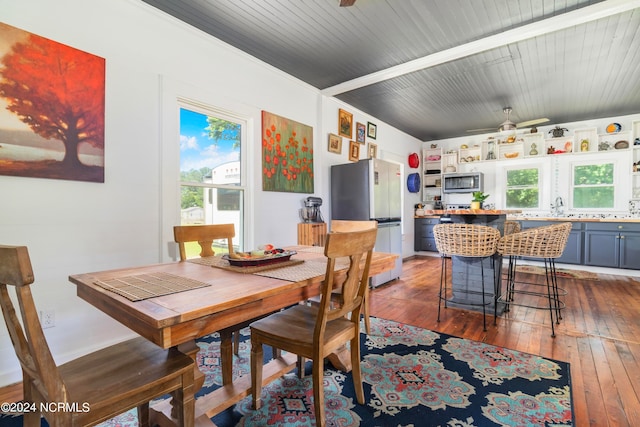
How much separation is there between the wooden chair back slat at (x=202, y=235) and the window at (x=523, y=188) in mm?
5966

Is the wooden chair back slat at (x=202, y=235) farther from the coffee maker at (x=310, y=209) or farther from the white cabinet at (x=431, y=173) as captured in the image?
the white cabinet at (x=431, y=173)

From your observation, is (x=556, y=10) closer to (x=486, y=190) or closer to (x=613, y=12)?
(x=613, y=12)

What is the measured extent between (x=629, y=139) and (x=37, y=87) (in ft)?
24.9

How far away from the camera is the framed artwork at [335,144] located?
4.31 metres

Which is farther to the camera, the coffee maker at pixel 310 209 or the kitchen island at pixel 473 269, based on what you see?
the coffee maker at pixel 310 209

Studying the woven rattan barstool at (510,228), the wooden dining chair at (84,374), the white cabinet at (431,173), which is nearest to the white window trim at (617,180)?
the white cabinet at (431,173)

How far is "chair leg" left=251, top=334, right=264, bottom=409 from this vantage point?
157cm

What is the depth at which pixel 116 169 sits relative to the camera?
7.32ft

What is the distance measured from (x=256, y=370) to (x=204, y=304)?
2.43 ft

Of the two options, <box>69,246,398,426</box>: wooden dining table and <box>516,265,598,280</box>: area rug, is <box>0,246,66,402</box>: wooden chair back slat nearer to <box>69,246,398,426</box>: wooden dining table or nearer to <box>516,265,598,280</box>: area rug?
<box>69,246,398,426</box>: wooden dining table

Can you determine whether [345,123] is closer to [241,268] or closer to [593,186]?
[241,268]

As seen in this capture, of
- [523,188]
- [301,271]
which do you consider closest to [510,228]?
[301,271]

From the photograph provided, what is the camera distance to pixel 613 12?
2305 mm

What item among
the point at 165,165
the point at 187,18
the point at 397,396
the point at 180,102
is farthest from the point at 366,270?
the point at 187,18
